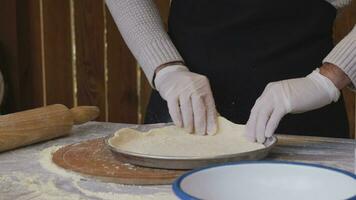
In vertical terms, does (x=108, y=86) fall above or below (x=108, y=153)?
below

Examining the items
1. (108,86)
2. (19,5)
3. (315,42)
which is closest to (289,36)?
(315,42)

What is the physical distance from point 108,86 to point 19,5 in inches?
20.1

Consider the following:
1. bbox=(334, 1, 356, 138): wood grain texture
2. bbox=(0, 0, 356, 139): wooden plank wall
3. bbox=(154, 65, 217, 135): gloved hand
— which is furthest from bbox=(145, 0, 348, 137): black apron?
bbox=(0, 0, 356, 139): wooden plank wall

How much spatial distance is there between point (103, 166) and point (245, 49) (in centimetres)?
48

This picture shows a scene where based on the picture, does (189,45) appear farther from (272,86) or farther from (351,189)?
(351,189)

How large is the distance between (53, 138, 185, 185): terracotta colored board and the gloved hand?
17 cm

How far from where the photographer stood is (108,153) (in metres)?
0.98

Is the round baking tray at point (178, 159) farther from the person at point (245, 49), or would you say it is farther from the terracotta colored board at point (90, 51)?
the terracotta colored board at point (90, 51)

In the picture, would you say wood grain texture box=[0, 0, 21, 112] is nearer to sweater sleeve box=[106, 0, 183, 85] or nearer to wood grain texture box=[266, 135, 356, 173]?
sweater sleeve box=[106, 0, 183, 85]

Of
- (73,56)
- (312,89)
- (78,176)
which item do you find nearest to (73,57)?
(73,56)

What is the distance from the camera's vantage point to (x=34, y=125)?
1.10 m

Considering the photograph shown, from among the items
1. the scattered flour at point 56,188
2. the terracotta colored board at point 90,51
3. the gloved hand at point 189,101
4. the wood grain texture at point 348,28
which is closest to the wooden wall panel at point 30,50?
the terracotta colored board at point 90,51

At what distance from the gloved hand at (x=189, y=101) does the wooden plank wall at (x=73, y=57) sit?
4.35ft

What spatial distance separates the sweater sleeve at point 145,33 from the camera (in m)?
1.25
